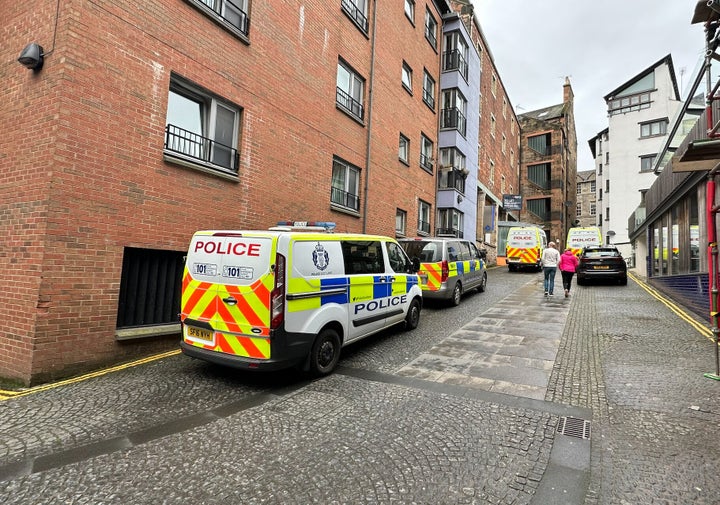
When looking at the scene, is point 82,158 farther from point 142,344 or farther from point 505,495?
point 505,495

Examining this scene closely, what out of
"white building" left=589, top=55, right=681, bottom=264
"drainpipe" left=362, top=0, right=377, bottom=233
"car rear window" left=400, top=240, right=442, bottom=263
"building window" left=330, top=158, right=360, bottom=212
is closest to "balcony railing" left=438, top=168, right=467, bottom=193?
"drainpipe" left=362, top=0, right=377, bottom=233

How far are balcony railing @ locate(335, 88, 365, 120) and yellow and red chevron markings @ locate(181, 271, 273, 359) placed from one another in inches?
306

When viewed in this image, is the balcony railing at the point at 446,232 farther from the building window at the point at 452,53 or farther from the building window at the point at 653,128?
the building window at the point at 653,128

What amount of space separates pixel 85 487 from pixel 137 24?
6.11 m

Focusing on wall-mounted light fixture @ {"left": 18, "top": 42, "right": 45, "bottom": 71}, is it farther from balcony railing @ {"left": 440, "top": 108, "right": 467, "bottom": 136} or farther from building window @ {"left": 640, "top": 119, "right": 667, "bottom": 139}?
building window @ {"left": 640, "top": 119, "right": 667, "bottom": 139}

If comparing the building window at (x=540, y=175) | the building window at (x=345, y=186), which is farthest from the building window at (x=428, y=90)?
the building window at (x=540, y=175)

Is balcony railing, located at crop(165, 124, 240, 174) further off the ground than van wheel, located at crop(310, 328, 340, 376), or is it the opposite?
balcony railing, located at crop(165, 124, 240, 174)

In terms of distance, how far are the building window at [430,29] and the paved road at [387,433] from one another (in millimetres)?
16228

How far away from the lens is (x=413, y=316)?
25.7ft

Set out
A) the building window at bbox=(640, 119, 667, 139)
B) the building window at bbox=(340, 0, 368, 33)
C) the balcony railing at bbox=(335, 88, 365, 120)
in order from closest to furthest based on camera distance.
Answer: the balcony railing at bbox=(335, 88, 365, 120)
the building window at bbox=(340, 0, 368, 33)
the building window at bbox=(640, 119, 667, 139)

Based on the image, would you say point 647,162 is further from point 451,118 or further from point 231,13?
point 231,13

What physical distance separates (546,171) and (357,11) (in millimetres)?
37735

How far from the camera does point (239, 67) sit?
7.46 metres

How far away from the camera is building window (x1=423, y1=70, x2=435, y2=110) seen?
1723 centimetres
